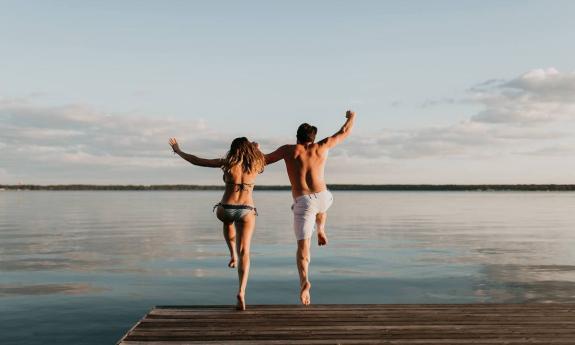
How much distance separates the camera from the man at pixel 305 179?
30.7ft

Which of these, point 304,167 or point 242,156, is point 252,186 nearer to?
point 242,156

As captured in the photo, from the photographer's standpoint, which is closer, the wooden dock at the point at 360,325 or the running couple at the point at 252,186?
the wooden dock at the point at 360,325

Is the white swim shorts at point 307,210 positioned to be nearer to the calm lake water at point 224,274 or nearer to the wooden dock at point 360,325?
the wooden dock at point 360,325

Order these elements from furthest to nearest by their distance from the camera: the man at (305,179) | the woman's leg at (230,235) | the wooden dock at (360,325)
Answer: the man at (305,179)
the woman's leg at (230,235)
the wooden dock at (360,325)

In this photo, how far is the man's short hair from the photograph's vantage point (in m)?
9.50

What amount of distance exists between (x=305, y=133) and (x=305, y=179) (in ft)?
2.45

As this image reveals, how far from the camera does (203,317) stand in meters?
9.12

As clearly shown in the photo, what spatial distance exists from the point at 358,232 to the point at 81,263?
18.4 m

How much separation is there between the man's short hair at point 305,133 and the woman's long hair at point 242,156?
0.82 m

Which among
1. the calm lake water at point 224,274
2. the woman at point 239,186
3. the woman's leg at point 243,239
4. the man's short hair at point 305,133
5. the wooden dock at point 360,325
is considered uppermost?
the man's short hair at point 305,133

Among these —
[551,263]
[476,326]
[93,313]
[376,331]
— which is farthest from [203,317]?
[551,263]

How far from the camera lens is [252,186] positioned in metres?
9.30

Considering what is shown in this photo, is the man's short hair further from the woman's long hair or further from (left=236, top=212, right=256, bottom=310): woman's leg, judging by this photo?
(left=236, top=212, right=256, bottom=310): woman's leg

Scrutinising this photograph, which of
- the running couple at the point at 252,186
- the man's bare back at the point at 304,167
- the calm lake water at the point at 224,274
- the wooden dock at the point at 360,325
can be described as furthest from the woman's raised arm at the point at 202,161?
the calm lake water at the point at 224,274
